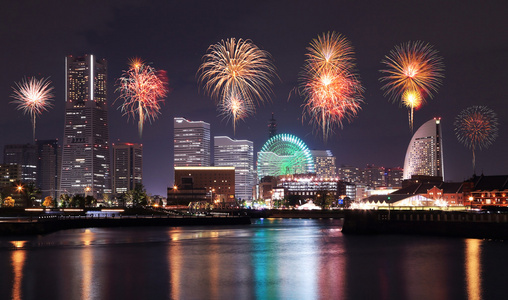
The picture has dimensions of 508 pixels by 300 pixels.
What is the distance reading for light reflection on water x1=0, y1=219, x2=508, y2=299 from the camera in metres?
40.5

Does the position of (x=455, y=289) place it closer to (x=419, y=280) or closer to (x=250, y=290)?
(x=419, y=280)

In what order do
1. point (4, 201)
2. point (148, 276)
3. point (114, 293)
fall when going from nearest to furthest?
point (114, 293) < point (148, 276) < point (4, 201)

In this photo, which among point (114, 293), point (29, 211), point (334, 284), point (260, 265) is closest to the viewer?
point (114, 293)

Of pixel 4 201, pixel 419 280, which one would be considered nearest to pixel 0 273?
pixel 419 280

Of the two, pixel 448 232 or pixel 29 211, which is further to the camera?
pixel 29 211

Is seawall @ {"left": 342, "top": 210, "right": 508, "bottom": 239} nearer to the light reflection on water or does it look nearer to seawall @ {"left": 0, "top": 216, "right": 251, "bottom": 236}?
the light reflection on water

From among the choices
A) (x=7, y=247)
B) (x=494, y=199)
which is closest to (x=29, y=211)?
(x=7, y=247)

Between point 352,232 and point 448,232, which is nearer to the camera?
point 448,232

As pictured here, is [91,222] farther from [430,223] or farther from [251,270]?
[251,270]

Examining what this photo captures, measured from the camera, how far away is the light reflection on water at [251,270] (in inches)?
1594

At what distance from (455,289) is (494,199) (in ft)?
390

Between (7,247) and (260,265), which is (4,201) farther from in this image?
(260,265)

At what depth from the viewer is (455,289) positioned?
4156cm

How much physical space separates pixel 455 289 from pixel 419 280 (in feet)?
16.4
